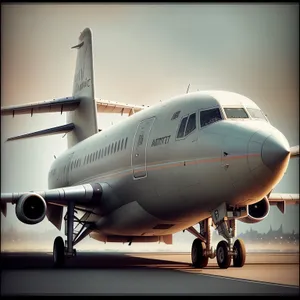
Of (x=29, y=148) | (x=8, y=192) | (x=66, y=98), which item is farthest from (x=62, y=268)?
(x=66, y=98)

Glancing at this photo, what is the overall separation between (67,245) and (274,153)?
7178 millimetres

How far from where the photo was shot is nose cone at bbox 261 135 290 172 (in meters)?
10.6

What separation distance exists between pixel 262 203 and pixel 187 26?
431 centimetres

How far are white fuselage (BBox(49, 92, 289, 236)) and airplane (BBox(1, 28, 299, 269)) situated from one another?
0.02m

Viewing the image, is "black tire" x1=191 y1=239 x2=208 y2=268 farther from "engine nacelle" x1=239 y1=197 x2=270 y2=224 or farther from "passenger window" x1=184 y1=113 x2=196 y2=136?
"passenger window" x1=184 y1=113 x2=196 y2=136

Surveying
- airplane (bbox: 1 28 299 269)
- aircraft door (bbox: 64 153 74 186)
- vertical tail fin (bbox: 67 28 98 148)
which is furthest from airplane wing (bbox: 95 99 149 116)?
airplane (bbox: 1 28 299 269)

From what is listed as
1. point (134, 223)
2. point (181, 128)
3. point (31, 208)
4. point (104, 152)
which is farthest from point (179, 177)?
point (104, 152)

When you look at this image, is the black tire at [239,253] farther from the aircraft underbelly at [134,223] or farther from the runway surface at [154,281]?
the aircraft underbelly at [134,223]

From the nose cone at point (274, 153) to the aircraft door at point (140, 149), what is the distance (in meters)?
3.74

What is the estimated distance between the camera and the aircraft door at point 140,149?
14.0 m

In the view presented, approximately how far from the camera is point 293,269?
48.3 feet

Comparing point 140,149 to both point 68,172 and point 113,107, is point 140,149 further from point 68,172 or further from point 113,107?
point 113,107

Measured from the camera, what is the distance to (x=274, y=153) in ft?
34.9

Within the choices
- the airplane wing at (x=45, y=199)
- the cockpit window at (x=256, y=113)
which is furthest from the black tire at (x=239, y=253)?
the airplane wing at (x=45, y=199)
